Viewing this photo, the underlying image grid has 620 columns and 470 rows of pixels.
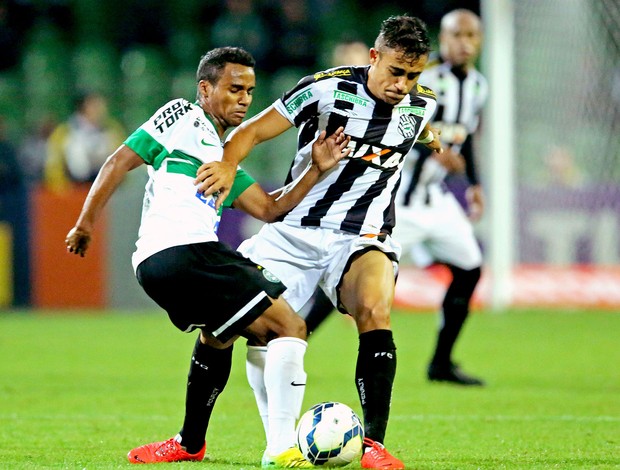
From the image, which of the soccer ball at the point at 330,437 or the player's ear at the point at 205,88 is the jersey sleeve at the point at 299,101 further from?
the soccer ball at the point at 330,437

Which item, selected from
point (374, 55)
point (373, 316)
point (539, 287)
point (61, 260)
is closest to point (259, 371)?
point (373, 316)

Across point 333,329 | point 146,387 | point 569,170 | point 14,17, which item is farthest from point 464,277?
point 14,17

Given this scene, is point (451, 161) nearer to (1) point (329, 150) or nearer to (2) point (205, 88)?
(1) point (329, 150)

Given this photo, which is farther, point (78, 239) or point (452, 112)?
point (452, 112)

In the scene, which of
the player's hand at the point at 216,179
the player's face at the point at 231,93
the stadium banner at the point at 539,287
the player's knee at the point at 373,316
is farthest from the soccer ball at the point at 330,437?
the stadium banner at the point at 539,287

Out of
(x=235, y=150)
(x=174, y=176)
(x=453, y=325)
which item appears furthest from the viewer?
(x=453, y=325)

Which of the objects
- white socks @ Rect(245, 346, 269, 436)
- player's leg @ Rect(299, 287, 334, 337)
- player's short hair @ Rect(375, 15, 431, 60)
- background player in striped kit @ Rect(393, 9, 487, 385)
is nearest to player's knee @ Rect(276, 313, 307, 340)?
white socks @ Rect(245, 346, 269, 436)

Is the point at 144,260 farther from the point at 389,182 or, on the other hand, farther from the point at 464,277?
the point at 464,277

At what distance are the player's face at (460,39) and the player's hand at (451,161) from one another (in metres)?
0.69

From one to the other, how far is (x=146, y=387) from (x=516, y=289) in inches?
286

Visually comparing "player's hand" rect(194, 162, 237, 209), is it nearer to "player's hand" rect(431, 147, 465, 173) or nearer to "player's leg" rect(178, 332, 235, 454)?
"player's leg" rect(178, 332, 235, 454)

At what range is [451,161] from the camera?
824 cm

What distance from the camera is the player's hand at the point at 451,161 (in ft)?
27.0

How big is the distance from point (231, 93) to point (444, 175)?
3.78 metres
